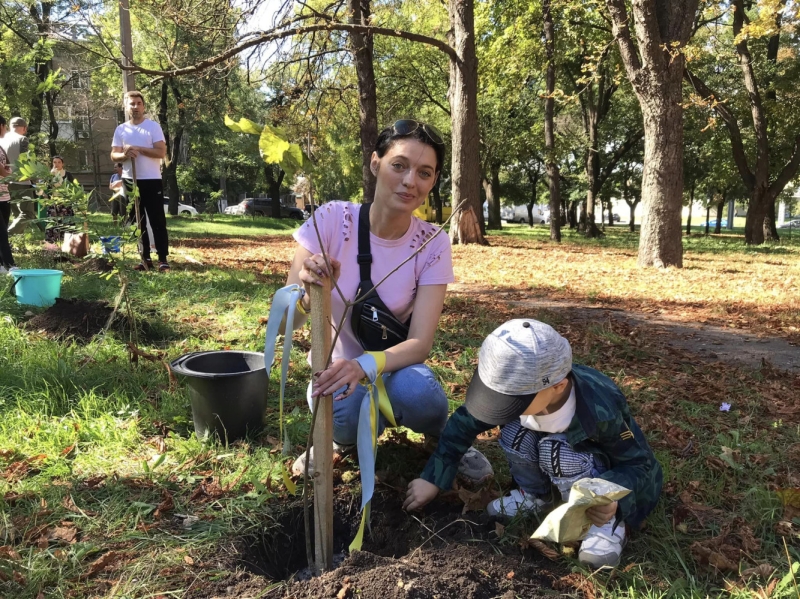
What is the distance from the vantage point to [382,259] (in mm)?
2174

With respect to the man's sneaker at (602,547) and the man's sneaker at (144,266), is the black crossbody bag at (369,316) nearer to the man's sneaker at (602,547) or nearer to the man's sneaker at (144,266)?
the man's sneaker at (602,547)

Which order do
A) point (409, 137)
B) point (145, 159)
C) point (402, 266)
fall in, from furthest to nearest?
1. point (145, 159)
2. point (402, 266)
3. point (409, 137)

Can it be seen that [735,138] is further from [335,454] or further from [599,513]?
[599,513]

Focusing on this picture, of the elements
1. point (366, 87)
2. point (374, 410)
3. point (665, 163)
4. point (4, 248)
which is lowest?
point (374, 410)

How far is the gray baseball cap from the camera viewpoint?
161 cm

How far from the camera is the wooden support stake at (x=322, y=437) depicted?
1.56m

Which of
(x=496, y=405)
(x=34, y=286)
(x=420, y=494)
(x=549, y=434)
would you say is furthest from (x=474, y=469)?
(x=34, y=286)

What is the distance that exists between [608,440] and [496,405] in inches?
17.8

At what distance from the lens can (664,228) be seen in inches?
329

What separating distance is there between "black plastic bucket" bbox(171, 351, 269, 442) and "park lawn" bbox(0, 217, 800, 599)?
3.3 inches

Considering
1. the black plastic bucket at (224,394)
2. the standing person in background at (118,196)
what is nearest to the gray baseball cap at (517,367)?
the black plastic bucket at (224,394)

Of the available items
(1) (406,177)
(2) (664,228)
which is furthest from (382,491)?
(2) (664,228)

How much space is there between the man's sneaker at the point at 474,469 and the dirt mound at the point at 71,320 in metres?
2.69

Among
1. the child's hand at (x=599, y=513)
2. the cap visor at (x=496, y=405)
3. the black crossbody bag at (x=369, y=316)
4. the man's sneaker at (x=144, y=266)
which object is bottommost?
the child's hand at (x=599, y=513)
